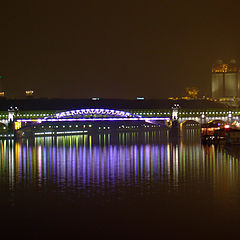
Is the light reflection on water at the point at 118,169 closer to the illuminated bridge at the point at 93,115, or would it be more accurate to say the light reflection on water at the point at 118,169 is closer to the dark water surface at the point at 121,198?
the dark water surface at the point at 121,198

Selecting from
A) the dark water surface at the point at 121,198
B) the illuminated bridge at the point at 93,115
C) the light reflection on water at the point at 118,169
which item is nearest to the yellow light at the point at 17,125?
the illuminated bridge at the point at 93,115

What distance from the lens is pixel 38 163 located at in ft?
181

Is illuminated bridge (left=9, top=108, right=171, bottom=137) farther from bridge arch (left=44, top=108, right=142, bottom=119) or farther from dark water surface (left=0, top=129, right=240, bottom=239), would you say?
dark water surface (left=0, top=129, right=240, bottom=239)

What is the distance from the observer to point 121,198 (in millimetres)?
35406

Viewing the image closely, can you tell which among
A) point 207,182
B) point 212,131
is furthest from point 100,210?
point 212,131

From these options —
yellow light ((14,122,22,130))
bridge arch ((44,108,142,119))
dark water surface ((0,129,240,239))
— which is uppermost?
bridge arch ((44,108,142,119))

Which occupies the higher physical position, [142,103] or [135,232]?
[142,103]

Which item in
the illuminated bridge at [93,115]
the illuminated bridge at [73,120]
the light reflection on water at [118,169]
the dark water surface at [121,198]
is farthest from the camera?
the illuminated bridge at [93,115]

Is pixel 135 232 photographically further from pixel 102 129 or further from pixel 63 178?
pixel 102 129

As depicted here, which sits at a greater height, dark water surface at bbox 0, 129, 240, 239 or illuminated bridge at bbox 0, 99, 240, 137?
illuminated bridge at bbox 0, 99, 240, 137

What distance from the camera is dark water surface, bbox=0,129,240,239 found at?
2825 centimetres

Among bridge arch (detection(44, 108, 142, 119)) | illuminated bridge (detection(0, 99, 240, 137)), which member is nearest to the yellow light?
illuminated bridge (detection(0, 99, 240, 137))

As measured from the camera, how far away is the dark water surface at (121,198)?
2825 cm

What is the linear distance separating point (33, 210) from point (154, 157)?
94.3ft
